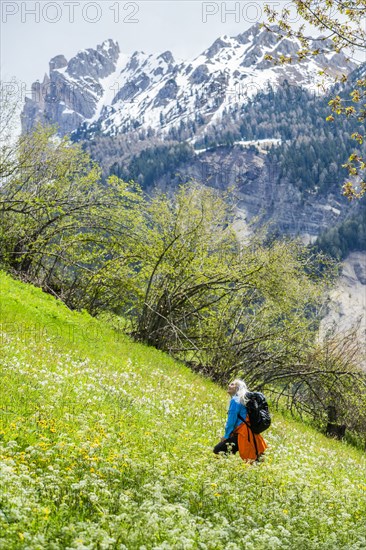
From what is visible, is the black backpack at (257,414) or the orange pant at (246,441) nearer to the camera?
the black backpack at (257,414)

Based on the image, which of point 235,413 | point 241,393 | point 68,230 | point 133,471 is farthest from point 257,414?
point 68,230

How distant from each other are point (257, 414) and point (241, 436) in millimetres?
567

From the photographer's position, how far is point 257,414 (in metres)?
10.5

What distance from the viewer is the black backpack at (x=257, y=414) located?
34.4 ft

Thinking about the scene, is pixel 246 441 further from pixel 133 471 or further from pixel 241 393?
pixel 133 471

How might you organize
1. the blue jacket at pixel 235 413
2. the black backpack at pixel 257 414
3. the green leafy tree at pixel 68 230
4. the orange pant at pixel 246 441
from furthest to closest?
the green leafy tree at pixel 68 230
the blue jacket at pixel 235 413
the orange pant at pixel 246 441
the black backpack at pixel 257 414

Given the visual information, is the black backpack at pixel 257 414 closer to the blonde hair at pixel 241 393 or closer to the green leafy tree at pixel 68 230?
the blonde hair at pixel 241 393

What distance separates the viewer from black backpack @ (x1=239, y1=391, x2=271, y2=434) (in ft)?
34.4

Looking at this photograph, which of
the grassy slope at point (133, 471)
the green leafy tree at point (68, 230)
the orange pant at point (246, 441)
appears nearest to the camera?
the grassy slope at point (133, 471)

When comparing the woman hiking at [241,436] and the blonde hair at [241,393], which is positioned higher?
the blonde hair at [241,393]

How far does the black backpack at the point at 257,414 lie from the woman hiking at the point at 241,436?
0.36 ft

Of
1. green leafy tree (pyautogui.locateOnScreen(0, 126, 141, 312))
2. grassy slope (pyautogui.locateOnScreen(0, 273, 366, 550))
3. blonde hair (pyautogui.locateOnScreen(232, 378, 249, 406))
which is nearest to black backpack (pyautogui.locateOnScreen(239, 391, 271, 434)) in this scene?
blonde hair (pyautogui.locateOnScreen(232, 378, 249, 406))

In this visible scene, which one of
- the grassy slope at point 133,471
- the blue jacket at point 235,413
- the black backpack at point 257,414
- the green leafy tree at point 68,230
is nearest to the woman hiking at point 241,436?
the blue jacket at point 235,413

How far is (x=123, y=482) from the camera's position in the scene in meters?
7.83
